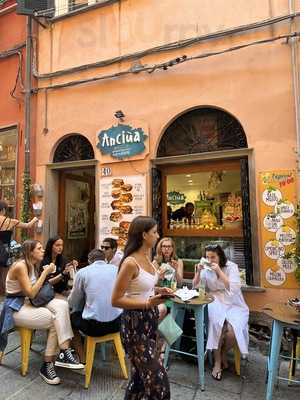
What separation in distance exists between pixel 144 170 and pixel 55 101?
2564mm

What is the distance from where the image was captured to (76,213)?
24.4ft

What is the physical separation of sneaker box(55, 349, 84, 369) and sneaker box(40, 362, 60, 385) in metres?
0.10

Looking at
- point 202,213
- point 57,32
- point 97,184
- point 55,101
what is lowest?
point 202,213

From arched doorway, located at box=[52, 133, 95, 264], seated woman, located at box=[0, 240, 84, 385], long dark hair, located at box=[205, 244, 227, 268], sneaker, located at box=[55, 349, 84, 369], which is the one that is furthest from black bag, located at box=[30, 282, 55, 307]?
arched doorway, located at box=[52, 133, 95, 264]

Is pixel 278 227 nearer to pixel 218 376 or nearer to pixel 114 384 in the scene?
pixel 218 376

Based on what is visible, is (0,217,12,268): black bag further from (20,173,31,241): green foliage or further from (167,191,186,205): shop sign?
(167,191,186,205): shop sign

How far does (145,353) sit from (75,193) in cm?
539

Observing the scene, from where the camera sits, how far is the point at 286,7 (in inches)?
196

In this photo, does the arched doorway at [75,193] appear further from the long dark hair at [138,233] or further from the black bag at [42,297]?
the long dark hair at [138,233]

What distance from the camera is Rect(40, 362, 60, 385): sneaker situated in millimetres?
3455

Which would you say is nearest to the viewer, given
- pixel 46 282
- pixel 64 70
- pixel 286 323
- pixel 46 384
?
pixel 286 323

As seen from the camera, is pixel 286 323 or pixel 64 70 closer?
pixel 286 323

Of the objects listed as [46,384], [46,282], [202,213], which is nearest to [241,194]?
[202,213]

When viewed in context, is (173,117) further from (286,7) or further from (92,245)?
(92,245)
